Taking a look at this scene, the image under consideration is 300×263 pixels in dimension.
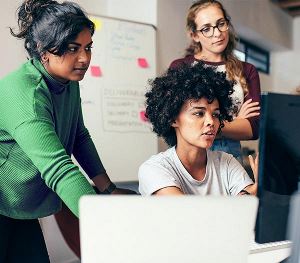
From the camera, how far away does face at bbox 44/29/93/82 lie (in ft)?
4.18

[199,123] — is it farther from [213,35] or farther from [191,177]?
[213,35]

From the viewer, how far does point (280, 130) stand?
3.10 feet

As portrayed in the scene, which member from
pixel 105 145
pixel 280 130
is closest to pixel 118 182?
pixel 105 145

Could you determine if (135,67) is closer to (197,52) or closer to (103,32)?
(103,32)

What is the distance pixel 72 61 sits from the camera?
4.22ft

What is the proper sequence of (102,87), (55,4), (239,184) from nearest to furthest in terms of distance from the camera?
1. (55,4)
2. (239,184)
3. (102,87)

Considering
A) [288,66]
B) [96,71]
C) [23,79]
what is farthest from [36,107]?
[288,66]

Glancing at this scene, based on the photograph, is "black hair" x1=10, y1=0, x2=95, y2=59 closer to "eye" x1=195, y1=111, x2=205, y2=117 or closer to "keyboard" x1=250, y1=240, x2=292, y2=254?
"eye" x1=195, y1=111, x2=205, y2=117

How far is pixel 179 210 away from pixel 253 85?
116cm

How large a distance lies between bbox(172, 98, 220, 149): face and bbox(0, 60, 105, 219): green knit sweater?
0.31 metres

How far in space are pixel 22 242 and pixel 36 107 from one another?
0.47 m

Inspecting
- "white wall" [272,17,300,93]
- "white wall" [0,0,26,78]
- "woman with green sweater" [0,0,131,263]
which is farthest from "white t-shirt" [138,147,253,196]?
"white wall" [272,17,300,93]

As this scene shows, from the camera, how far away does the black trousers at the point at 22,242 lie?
4.31 ft

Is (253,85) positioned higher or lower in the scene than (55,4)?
lower
